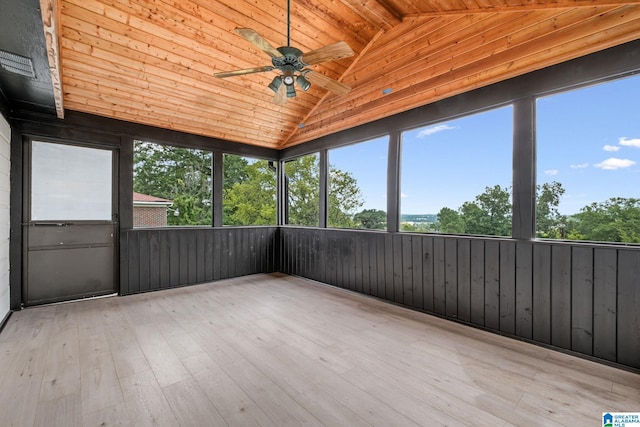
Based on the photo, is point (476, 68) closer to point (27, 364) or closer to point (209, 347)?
point (209, 347)

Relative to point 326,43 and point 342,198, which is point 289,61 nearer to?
point 326,43

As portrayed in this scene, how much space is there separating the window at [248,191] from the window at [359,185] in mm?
1765

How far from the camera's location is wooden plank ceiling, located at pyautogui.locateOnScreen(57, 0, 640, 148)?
266 centimetres

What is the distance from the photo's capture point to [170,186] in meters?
5.26

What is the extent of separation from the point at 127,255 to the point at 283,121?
3537mm

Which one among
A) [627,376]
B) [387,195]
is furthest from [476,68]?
[627,376]

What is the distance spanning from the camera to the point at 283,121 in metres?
5.50

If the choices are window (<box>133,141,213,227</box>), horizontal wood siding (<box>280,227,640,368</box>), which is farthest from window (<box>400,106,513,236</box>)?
window (<box>133,141,213,227</box>)

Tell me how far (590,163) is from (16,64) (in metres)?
5.52

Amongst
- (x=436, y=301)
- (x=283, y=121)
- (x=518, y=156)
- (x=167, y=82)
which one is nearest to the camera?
(x=518, y=156)

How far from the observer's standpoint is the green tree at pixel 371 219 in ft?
A: 14.8

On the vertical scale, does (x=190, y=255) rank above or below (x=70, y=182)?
below

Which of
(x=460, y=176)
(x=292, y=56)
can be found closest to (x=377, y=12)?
(x=292, y=56)

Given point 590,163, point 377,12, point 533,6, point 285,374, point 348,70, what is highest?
point 377,12
